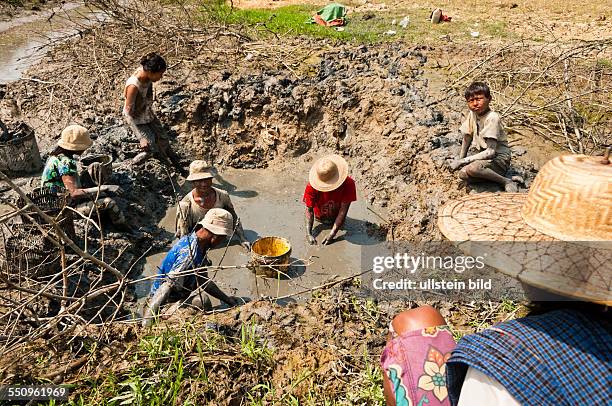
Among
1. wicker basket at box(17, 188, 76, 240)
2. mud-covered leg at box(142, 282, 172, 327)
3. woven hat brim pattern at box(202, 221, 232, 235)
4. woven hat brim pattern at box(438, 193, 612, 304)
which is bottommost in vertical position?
mud-covered leg at box(142, 282, 172, 327)

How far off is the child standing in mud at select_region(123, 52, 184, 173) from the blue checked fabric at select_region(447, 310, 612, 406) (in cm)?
513

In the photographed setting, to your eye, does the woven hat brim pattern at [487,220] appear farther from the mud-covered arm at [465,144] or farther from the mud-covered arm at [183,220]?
the mud-covered arm at [465,144]

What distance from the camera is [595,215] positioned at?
1.35 metres

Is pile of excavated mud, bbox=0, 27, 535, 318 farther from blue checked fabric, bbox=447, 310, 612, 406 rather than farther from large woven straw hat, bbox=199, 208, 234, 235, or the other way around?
blue checked fabric, bbox=447, 310, 612, 406

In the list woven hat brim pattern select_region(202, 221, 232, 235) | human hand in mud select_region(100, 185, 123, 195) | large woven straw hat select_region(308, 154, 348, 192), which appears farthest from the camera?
human hand in mud select_region(100, 185, 123, 195)

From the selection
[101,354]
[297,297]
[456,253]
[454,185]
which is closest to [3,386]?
[101,354]

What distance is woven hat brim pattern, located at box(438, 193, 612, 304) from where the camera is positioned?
1.38m

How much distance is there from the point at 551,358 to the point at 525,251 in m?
0.37

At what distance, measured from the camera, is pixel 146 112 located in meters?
5.97

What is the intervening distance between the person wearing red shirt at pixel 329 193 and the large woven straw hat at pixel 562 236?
11.2 ft

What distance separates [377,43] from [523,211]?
861cm

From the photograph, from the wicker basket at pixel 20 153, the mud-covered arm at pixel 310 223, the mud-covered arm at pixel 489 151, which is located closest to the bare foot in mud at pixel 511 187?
the mud-covered arm at pixel 489 151

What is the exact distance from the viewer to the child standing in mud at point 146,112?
5582 mm


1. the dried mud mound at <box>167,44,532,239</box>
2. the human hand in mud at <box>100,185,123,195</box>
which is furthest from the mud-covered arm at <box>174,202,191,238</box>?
the dried mud mound at <box>167,44,532,239</box>
